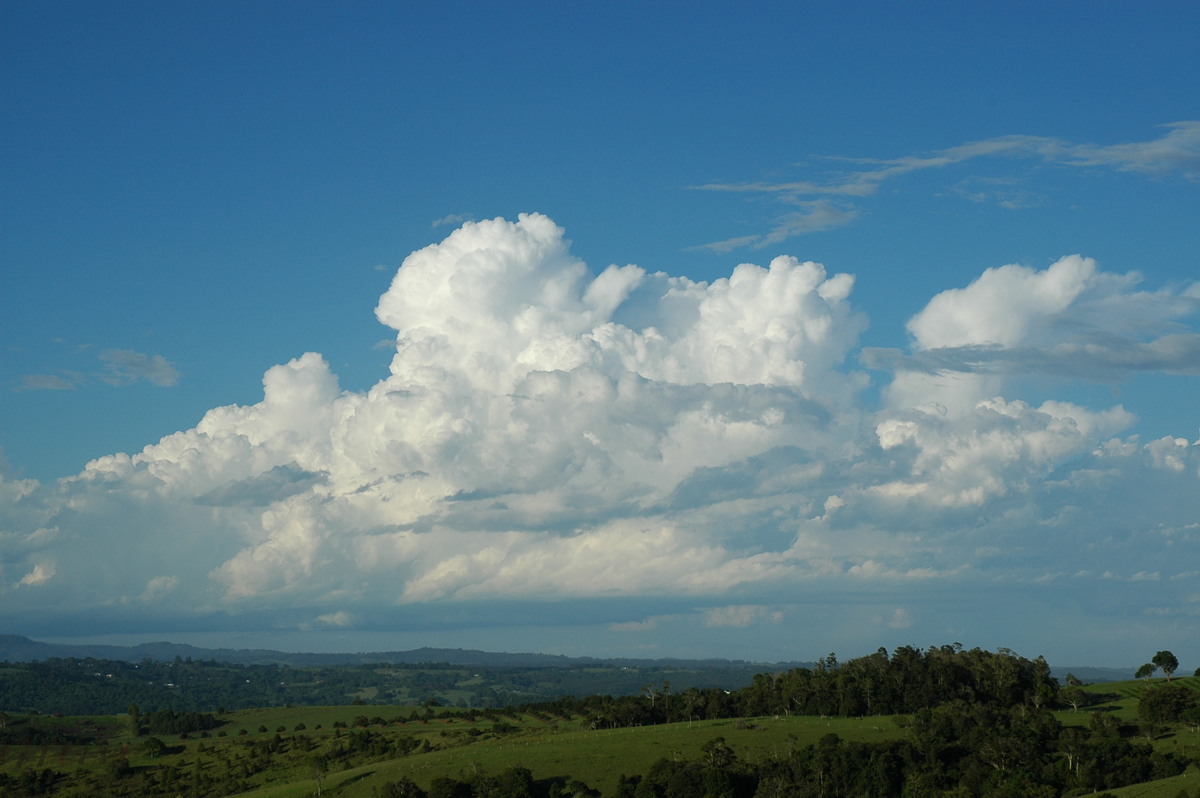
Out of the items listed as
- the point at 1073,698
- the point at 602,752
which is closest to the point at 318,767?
the point at 602,752

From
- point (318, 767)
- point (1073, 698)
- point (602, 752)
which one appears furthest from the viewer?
point (1073, 698)

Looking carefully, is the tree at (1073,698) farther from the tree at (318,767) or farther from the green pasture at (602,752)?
the tree at (318,767)


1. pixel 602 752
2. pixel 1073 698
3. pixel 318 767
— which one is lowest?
pixel 318 767

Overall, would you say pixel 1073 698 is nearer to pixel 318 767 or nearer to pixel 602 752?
pixel 602 752

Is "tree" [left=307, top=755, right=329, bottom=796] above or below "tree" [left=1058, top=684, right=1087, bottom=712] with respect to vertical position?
below

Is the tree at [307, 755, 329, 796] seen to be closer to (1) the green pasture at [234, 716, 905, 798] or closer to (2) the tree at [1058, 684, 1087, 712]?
(1) the green pasture at [234, 716, 905, 798]

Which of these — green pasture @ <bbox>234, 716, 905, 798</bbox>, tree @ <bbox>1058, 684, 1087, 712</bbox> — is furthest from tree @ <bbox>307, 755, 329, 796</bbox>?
tree @ <bbox>1058, 684, 1087, 712</bbox>

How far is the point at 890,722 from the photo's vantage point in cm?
18388

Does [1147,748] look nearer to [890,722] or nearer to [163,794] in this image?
[890,722]

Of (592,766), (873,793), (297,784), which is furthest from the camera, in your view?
(297,784)

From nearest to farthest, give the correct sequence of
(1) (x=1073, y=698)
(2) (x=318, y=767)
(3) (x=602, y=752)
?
(3) (x=602, y=752), (2) (x=318, y=767), (1) (x=1073, y=698)

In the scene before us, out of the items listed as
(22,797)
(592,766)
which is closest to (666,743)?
(592,766)

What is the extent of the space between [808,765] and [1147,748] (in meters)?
45.6

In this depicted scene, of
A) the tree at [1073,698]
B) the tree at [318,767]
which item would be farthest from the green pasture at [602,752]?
the tree at [1073,698]
